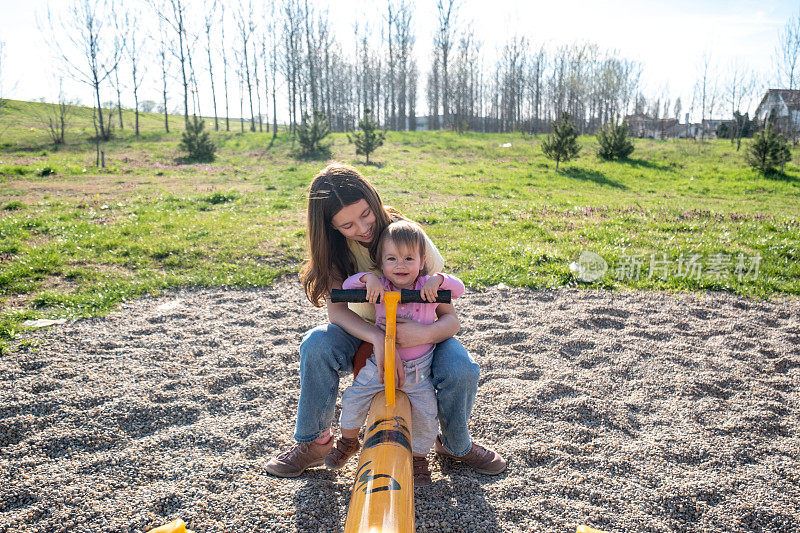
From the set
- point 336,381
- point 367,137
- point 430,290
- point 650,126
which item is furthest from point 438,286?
point 650,126

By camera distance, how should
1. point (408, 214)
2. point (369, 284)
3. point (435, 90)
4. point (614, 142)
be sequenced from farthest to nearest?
point (435, 90), point (614, 142), point (408, 214), point (369, 284)

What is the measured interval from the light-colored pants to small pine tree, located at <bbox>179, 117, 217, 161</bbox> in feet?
75.8

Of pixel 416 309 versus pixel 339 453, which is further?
pixel 339 453

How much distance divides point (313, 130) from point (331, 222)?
2163 centimetres

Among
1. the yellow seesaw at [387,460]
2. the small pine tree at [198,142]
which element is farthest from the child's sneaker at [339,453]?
the small pine tree at [198,142]

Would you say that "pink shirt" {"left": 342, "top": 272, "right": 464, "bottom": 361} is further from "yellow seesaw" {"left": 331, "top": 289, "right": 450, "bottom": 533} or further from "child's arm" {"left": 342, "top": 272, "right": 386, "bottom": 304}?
"yellow seesaw" {"left": 331, "top": 289, "right": 450, "bottom": 533}

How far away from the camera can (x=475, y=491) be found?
2.71 metres

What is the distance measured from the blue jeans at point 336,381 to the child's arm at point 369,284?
264mm

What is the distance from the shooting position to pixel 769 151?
62.8ft

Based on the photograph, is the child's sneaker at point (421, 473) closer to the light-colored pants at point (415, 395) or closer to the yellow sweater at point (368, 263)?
the light-colored pants at point (415, 395)

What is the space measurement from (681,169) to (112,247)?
22.7 m

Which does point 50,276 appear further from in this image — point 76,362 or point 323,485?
point 323,485

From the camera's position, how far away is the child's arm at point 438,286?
95.8 inches

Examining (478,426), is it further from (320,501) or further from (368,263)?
(368,263)
